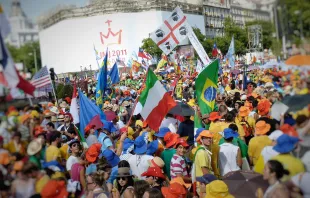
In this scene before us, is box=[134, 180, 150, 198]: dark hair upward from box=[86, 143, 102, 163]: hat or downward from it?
downward

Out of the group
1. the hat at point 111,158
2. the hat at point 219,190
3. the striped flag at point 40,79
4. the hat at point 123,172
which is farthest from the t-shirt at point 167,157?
the striped flag at point 40,79

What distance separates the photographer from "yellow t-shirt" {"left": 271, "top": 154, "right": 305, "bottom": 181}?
3880 mm

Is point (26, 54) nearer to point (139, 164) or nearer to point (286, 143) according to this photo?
point (286, 143)

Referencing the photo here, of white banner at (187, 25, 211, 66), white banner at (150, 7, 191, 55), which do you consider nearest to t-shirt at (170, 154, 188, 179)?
white banner at (187, 25, 211, 66)

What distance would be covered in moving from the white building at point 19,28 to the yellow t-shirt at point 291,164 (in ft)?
7.15

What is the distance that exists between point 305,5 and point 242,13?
→ 0.88 metres

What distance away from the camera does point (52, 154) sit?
4.01m

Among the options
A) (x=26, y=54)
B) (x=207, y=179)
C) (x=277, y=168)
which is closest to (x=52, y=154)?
(x=26, y=54)

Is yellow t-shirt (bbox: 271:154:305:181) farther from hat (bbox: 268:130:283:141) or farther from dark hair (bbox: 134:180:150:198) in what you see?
dark hair (bbox: 134:180:150:198)

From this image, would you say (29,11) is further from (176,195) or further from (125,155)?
(125,155)

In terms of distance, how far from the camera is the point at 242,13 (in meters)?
4.66

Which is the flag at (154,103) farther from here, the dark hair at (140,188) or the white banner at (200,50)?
the white banner at (200,50)

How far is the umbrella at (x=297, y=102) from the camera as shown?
3784 mm

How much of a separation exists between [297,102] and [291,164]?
1.58 ft
